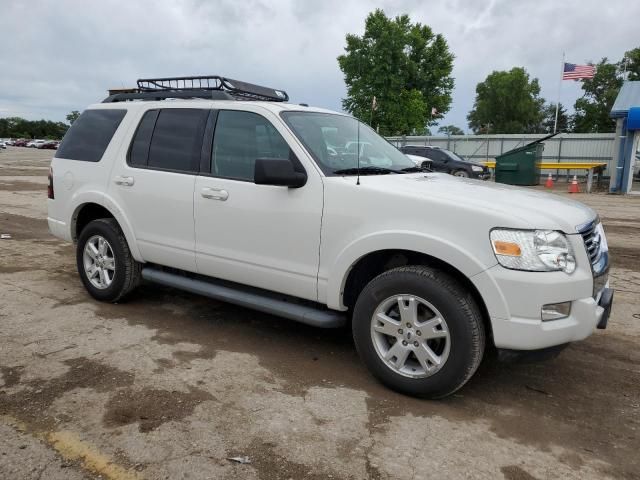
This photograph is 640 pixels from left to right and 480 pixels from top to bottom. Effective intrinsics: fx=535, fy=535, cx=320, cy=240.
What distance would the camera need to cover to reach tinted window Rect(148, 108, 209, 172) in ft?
14.2

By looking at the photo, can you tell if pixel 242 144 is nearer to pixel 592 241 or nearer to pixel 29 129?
pixel 592 241

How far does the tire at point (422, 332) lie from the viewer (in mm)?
3041

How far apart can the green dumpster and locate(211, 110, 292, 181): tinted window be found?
20.4 metres

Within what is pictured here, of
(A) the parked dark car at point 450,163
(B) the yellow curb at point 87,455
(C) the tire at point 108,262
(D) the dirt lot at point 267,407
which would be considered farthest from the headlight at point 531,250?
(A) the parked dark car at point 450,163

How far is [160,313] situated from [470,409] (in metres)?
2.90

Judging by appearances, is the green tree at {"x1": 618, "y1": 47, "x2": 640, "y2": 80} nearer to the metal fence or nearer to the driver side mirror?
the metal fence

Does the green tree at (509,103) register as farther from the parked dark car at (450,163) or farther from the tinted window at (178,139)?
the tinted window at (178,139)

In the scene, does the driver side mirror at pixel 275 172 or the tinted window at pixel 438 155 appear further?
the tinted window at pixel 438 155

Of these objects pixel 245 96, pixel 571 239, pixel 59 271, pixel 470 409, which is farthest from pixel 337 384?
pixel 59 271

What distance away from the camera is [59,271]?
6227 millimetres

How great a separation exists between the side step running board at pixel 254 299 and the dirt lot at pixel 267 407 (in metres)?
0.37

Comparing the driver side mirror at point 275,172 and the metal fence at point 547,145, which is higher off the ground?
the metal fence at point 547,145

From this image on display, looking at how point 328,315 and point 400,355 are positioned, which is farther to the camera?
point 328,315

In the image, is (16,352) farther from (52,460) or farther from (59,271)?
(59,271)
